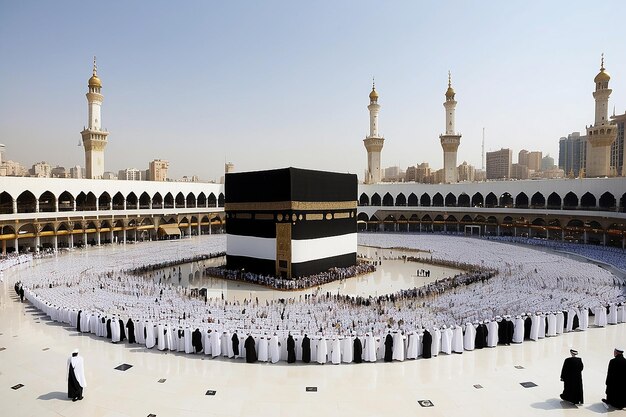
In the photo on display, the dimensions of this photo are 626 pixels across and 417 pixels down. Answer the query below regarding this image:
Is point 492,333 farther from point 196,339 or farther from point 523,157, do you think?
point 523,157

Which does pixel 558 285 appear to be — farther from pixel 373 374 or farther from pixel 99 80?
pixel 99 80

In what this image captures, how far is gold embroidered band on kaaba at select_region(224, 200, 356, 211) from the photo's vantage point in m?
20.4

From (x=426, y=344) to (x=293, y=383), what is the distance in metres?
3.48

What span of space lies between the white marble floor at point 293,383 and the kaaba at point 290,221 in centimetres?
1085

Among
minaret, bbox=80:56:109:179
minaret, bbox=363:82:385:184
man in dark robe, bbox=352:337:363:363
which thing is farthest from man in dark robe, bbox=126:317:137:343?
minaret, bbox=363:82:385:184

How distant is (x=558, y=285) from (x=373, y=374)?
11.9 m

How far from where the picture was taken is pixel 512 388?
7.94 m

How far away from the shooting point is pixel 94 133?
37469mm

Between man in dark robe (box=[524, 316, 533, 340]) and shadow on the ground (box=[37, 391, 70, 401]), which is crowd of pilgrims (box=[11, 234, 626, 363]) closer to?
man in dark robe (box=[524, 316, 533, 340])

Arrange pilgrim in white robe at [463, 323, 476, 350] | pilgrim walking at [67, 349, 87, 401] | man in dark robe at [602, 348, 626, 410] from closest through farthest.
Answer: man in dark robe at [602, 348, 626, 410] → pilgrim walking at [67, 349, 87, 401] → pilgrim in white robe at [463, 323, 476, 350]

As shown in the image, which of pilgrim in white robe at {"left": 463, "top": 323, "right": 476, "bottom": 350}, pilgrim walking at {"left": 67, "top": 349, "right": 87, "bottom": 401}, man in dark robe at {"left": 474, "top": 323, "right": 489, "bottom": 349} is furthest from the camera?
man in dark robe at {"left": 474, "top": 323, "right": 489, "bottom": 349}

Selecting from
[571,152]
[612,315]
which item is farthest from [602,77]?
[571,152]

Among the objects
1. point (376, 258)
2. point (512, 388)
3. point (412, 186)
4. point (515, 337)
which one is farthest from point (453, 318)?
point (412, 186)

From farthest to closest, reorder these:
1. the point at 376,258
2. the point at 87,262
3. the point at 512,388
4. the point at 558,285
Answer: the point at 376,258
the point at 87,262
the point at 558,285
the point at 512,388
